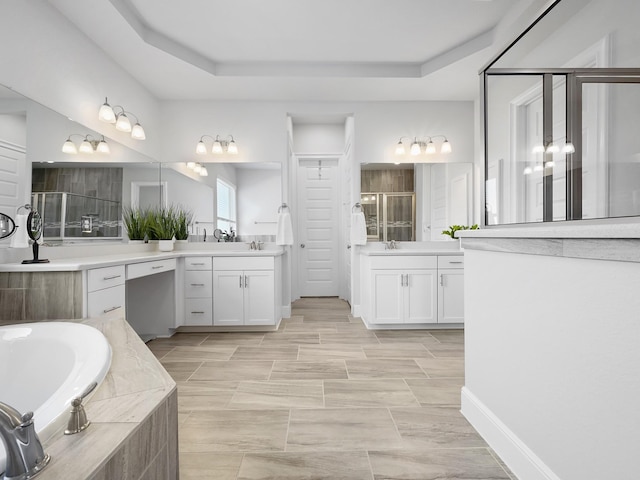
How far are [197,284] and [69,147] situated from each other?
1.59 meters

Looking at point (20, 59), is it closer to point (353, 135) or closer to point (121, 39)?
point (121, 39)

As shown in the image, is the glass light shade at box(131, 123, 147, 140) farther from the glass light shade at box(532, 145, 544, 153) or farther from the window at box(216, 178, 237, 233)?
the glass light shade at box(532, 145, 544, 153)

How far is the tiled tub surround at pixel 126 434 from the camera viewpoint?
693mm

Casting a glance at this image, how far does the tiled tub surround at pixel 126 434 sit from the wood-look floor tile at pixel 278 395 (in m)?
1.00

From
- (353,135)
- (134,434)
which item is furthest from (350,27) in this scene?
(134,434)

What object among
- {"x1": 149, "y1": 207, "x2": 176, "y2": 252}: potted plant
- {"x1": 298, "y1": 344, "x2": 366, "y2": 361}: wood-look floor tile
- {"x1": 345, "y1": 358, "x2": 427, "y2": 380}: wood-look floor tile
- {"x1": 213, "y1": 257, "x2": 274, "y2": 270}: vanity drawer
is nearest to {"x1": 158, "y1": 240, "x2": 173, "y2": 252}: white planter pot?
{"x1": 149, "y1": 207, "x2": 176, "y2": 252}: potted plant

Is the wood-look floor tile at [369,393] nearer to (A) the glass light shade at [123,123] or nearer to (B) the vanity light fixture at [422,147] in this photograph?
(B) the vanity light fixture at [422,147]

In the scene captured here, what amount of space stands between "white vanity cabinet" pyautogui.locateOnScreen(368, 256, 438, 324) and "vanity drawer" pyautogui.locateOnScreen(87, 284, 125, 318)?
230 centimetres

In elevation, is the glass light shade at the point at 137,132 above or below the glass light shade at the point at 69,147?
above

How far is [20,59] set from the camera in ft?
7.23

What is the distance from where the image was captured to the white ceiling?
8.84 feet

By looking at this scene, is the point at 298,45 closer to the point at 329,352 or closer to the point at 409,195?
the point at 409,195

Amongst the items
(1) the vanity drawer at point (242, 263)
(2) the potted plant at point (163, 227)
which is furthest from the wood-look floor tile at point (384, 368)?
(2) the potted plant at point (163, 227)

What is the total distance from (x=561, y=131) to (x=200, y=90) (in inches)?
143
